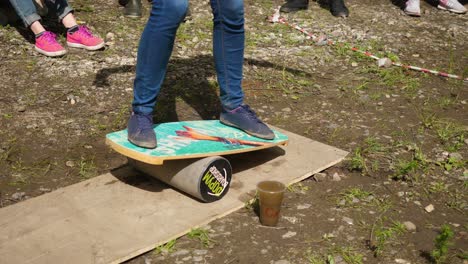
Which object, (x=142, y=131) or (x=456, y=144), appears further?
(x=456, y=144)

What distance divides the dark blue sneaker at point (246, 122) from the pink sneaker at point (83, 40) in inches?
80.7

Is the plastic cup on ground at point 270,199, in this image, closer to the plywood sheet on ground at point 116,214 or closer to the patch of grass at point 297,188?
the plywood sheet on ground at point 116,214

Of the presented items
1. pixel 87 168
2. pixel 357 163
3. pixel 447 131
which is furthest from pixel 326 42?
pixel 87 168

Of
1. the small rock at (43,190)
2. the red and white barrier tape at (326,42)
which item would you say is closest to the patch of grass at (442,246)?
the small rock at (43,190)

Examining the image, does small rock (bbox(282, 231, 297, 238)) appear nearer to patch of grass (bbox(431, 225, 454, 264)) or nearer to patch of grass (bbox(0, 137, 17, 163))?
patch of grass (bbox(431, 225, 454, 264))

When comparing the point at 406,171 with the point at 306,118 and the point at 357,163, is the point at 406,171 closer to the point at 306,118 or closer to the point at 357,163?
the point at 357,163

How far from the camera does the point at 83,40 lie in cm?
505

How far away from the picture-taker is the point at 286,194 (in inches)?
124

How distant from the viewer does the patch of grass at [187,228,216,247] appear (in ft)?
8.79

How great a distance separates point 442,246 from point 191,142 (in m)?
1.39

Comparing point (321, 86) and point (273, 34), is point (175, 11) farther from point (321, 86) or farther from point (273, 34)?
point (273, 34)

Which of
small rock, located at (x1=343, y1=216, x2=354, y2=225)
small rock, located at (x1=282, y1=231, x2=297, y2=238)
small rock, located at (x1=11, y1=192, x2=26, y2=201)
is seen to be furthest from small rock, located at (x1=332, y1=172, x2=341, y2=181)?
small rock, located at (x1=11, y1=192, x2=26, y2=201)

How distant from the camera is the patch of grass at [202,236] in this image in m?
2.68

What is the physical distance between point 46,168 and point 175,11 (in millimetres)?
1298
